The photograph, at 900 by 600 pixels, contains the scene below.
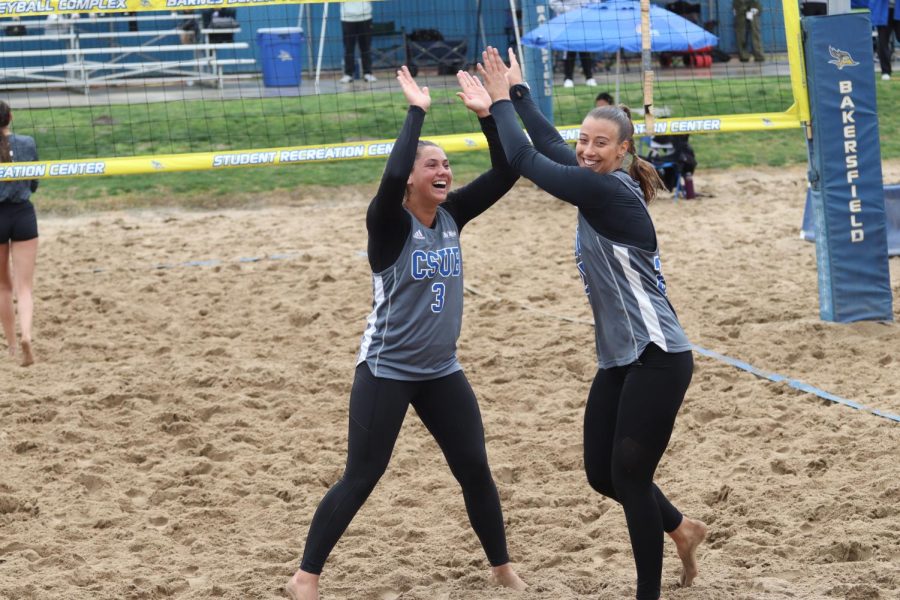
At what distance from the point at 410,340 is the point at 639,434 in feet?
2.84

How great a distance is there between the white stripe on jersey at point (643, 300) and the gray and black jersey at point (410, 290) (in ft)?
2.10

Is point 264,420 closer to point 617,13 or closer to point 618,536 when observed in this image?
point 618,536

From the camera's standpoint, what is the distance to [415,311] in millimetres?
4117

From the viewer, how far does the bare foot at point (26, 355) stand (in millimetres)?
7404

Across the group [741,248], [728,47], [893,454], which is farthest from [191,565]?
[728,47]

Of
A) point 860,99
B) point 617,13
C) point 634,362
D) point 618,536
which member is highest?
point 617,13

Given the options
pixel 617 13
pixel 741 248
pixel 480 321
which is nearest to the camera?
pixel 480 321

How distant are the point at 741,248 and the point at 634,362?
244 inches

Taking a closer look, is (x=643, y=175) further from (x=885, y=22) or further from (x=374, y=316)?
(x=885, y=22)

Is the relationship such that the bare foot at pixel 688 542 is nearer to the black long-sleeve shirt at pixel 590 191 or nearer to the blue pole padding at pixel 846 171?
the black long-sleeve shirt at pixel 590 191

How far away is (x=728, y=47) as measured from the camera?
19.6 m

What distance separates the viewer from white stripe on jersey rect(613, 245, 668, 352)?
12.8ft

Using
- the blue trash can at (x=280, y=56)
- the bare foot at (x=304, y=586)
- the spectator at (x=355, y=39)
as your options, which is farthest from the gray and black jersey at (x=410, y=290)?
the blue trash can at (x=280, y=56)

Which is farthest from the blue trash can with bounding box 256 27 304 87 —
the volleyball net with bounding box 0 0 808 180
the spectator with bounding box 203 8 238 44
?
the spectator with bounding box 203 8 238 44
